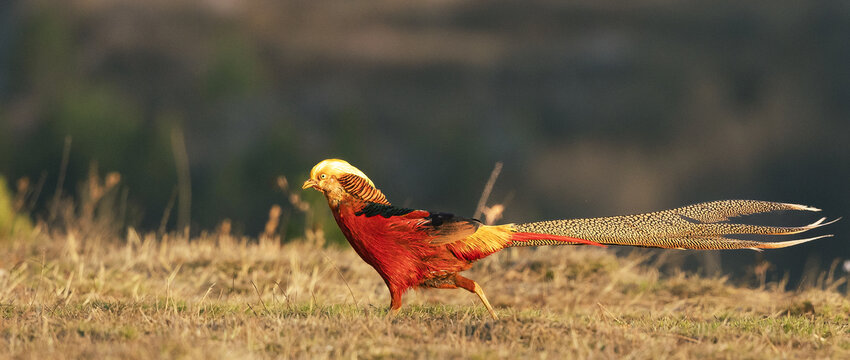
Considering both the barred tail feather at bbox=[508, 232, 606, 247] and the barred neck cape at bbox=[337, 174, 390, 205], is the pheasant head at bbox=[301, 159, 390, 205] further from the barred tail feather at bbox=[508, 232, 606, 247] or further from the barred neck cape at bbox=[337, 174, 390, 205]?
the barred tail feather at bbox=[508, 232, 606, 247]

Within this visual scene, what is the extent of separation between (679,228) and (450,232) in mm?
1264

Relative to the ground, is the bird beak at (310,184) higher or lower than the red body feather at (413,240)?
higher

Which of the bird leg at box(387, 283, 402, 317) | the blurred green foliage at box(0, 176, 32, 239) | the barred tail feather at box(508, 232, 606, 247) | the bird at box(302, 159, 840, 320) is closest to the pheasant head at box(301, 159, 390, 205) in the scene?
the bird at box(302, 159, 840, 320)

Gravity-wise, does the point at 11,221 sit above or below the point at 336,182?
below

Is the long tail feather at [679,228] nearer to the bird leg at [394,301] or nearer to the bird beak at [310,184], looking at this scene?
the bird leg at [394,301]

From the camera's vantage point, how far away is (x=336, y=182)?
4531 millimetres

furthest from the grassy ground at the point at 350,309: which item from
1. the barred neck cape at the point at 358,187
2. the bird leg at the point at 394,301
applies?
the barred neck cape at the point at 358,187

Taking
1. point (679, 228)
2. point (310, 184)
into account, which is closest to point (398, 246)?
point (310, 184)

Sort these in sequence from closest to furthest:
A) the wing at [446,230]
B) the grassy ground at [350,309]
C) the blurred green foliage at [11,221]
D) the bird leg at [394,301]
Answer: the grassy ground at [350,309], the wing at [446,230], the bird leg at [394,301], the blurred green foliage at [11,221]

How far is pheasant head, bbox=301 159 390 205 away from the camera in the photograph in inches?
177

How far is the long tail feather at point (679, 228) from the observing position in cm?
450

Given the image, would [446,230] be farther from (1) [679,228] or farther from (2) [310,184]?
(1) [679,228]

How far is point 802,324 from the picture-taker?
5.09 m

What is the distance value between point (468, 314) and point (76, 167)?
34394 mm
